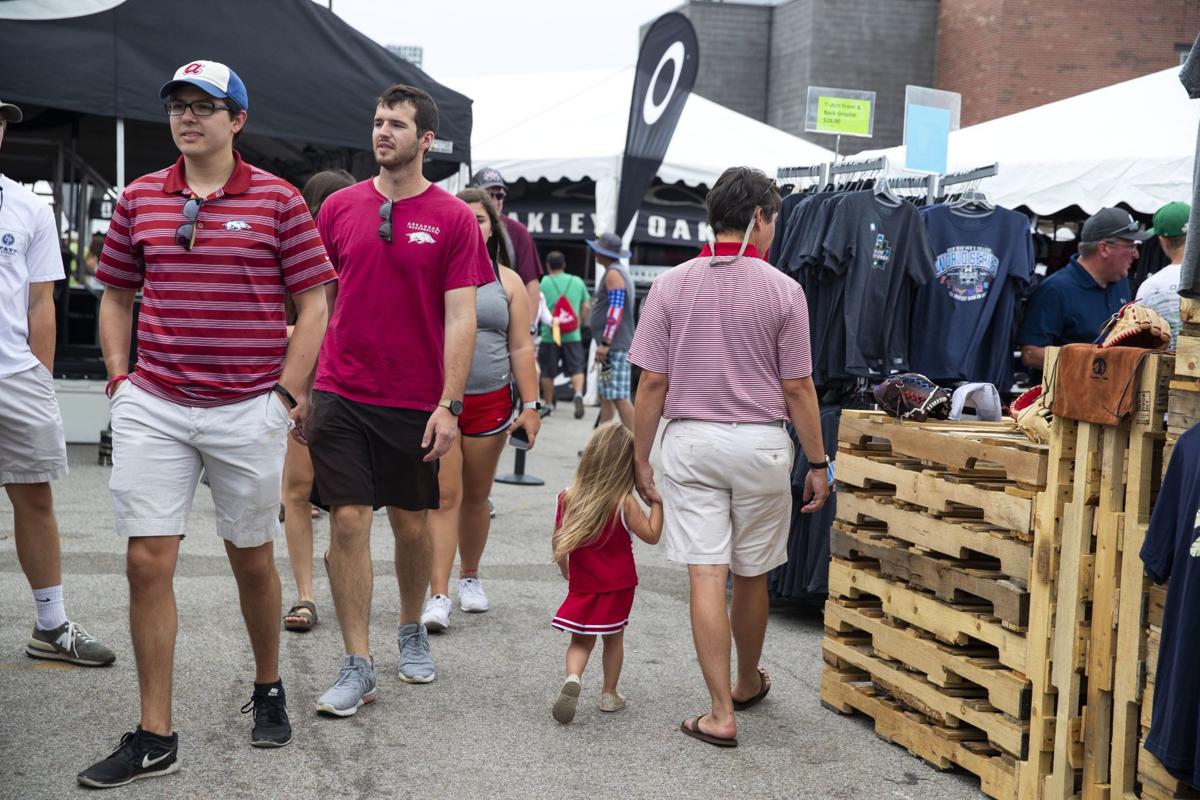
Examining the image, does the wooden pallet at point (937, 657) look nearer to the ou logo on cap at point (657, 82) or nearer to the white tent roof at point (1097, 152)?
the white tent roof at point (1097, 152)

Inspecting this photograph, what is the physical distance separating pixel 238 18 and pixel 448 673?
6931 mm

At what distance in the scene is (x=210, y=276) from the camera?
395cm

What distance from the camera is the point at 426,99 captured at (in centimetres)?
474

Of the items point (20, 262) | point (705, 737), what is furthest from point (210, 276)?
point (705, 737)

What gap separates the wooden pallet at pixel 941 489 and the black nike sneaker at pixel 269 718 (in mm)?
2260

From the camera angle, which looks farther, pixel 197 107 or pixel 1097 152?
pixel 1097 152

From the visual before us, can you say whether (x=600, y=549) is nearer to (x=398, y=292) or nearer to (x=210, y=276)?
(x=398, y=292)

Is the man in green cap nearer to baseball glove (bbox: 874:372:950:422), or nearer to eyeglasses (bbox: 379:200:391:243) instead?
baseball glove (bbox: 874:372:950:422)

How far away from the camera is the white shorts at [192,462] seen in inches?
153

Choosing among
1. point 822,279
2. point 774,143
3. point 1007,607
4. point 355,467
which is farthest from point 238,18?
point 774,143

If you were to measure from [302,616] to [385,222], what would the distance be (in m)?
1.93

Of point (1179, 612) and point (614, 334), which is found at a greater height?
point (614, 334)

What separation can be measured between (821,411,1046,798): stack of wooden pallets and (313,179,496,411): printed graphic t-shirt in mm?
1678

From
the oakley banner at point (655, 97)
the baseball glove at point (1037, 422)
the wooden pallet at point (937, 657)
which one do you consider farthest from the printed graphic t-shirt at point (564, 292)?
the baseball glove at point (1037, 422)
